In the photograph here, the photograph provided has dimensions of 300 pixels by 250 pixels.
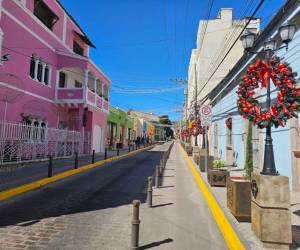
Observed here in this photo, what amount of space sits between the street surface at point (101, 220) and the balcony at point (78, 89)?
38.2 ft

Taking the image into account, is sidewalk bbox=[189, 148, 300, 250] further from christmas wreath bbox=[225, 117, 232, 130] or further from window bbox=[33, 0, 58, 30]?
window bbox=[33, 0, 58, 30]

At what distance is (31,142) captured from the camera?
49.4 feet

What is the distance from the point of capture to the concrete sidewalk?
492 cm

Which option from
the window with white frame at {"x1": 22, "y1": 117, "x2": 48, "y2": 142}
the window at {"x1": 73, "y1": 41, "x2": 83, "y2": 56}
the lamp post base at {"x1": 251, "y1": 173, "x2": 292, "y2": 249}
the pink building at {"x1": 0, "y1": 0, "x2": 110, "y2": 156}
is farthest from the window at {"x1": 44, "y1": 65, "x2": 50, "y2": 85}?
the lamp post base at {"x1": 251, "y1": 173, "x2": 292, "y2": 249}

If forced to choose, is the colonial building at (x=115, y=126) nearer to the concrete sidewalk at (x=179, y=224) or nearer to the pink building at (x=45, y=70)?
the pink building at (x=45, y=70)

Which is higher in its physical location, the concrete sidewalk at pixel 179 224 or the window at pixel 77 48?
the window at pixel 77 48

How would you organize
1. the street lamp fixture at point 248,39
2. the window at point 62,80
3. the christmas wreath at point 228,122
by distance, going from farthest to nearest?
the window at point 62,80
the christmas wreath at point 228,122
the street lamp fixture at point 248,39

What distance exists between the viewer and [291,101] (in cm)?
508

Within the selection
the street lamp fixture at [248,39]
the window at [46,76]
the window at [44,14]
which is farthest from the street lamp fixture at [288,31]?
the window at [46,76]

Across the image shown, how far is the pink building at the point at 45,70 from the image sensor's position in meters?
14.8

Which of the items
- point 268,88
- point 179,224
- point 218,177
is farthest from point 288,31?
point 218,177

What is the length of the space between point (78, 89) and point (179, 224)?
16.6 m

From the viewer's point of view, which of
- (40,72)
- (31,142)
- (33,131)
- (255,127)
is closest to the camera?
(255,127)

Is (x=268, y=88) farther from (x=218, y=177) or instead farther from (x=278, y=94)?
(x=218, y=177)
